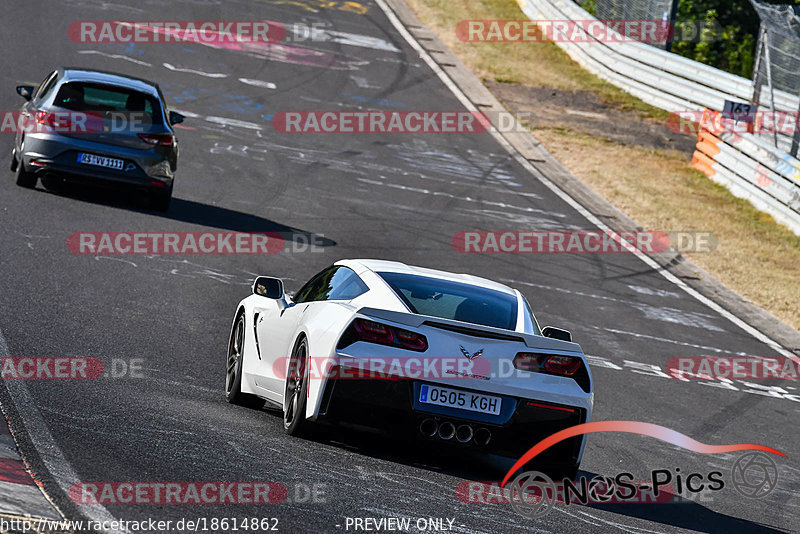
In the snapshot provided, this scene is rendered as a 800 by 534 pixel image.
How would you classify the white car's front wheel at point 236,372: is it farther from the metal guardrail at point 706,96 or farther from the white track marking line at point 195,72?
the white track marking line at point 195,72

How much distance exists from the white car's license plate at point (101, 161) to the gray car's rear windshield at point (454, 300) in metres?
9.21

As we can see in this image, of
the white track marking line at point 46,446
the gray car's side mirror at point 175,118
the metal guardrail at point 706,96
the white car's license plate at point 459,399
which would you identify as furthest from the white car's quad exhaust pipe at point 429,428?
the metal guardrail at point 706,96

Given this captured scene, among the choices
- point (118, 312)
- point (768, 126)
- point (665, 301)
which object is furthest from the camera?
point (768, 126)

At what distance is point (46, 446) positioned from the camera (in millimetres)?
6195

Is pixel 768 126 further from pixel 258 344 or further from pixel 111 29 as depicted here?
pixel 258 344

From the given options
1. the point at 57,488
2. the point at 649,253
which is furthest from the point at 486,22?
the point at 57,488

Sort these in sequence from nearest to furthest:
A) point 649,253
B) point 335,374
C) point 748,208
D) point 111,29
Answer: point 335,374 → point 649,253 → point 748,208 → point 111,29

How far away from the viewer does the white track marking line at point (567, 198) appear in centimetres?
1625

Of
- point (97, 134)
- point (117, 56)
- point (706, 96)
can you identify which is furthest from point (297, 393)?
point (706, 96)

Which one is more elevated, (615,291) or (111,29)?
(111,29)

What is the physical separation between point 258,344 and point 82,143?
8.34 m

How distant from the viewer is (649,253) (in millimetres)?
19984

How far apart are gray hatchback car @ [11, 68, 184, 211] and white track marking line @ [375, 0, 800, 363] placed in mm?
7970

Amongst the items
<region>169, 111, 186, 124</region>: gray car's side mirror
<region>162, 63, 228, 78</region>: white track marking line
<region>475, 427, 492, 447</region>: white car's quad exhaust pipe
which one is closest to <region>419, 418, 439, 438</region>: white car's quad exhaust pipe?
<region>475, 427, 492, 447</region>: white car's quad exhaust pipe
